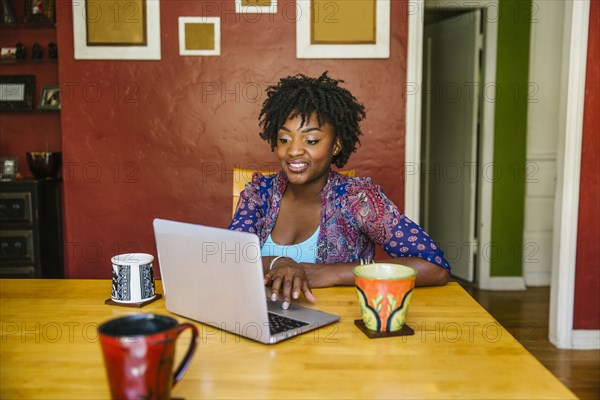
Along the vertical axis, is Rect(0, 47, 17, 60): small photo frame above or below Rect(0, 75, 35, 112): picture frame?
above

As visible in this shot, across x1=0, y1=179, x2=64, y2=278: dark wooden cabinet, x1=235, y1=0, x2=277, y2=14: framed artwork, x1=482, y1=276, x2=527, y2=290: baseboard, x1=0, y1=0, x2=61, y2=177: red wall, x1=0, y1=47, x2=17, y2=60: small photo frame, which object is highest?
x1=235, y1=0, x2=277, y2=14: framed artwork

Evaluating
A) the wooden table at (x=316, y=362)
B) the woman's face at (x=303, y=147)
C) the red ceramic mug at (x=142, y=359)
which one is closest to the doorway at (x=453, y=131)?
the woman's face at (x=303, y=147)

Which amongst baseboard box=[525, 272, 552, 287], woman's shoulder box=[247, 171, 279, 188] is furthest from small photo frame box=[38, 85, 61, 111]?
baseboard box=[525, 272, 552, 287]

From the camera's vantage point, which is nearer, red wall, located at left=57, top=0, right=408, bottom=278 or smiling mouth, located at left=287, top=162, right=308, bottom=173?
smiling mouth, located at left=287, top=162, right=308, bottom=173

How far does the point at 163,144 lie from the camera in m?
3.00

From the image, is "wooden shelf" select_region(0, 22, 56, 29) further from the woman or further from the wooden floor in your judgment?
the wooden floor

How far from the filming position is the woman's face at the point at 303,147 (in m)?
1.70

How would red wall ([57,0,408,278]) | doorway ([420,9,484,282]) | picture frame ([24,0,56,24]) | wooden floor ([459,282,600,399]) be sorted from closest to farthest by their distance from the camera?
wooden floor ([459,282,600,399]), red wall ([57,0,408,278]), picture frame ([24,0,56,24]), doorway ([420,9,484,282])

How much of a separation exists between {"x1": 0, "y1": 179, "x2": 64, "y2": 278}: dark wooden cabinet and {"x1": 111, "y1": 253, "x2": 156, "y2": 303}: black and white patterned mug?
2108mm

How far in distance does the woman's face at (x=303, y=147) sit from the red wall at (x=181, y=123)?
1.26 metres

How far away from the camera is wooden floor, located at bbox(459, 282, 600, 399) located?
256cm

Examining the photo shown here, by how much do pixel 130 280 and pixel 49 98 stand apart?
271 cm

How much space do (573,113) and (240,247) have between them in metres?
2.49

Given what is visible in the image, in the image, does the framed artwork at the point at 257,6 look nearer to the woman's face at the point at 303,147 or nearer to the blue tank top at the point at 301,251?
the woman's face at the point at 303,147
